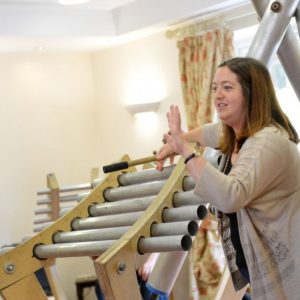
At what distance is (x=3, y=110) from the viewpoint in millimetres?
4984

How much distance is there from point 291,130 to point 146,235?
0.49m

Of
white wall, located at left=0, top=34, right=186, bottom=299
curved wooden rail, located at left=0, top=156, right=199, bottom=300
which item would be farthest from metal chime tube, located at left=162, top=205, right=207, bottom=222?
white wall, located at left=0, top=34, right=186, bottom=299

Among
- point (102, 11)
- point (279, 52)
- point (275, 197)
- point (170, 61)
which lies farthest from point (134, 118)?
point (275, 197)

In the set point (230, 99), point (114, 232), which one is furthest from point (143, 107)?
point (230, 99)

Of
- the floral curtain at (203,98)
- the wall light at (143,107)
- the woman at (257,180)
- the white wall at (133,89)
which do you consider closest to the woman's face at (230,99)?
the woman at (257,180)

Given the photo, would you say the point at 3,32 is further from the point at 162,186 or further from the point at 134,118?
the point at 162,186

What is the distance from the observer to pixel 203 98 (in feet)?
14.8

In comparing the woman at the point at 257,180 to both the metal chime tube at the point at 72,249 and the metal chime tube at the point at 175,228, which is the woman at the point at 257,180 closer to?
the metal chime tube at the point at 175,228

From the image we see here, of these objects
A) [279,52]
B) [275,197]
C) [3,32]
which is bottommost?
[275,197]

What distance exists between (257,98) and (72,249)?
754 mm

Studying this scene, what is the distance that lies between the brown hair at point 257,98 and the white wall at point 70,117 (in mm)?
3375

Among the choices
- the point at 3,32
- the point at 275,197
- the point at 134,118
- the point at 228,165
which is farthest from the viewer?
the point at 134,118

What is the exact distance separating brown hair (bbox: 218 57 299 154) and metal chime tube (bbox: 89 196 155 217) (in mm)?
472

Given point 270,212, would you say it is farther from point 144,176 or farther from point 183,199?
point 144,176
